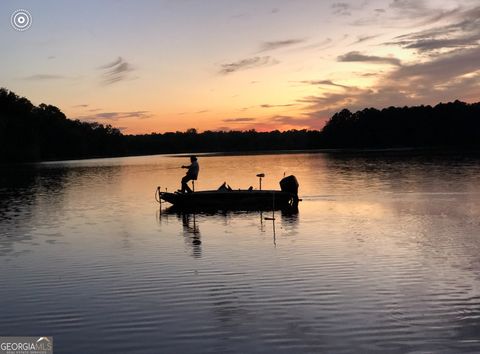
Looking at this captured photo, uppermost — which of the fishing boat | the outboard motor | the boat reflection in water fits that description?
the outboard motor

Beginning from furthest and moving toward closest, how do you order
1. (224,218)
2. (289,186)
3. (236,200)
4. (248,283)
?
(289,186) → (236,200) → (224,218) → (248,283)

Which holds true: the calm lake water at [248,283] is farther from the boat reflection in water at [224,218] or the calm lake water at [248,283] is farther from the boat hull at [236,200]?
the boat hull at [236,200]

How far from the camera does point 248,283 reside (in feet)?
42.4

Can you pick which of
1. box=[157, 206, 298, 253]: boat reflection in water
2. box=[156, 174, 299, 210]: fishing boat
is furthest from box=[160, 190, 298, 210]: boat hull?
box=[157, 206, 298, 253]: boat reflection in water

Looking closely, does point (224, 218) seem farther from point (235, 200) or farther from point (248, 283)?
point (248, 283)

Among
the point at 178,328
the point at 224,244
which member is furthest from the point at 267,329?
the point at 224,244

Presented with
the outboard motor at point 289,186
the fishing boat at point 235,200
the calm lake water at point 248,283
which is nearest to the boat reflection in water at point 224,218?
the calm lake water at point 248,283

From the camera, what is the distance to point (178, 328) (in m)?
9.75

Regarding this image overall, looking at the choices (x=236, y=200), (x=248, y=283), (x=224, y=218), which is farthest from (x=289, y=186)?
(x=248, y=283)

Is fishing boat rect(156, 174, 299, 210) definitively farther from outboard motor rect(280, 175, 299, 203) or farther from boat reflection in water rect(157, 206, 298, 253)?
boat reflection in water rect(157, 206, 298, 253)

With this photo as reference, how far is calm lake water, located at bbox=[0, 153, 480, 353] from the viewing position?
9.23 m

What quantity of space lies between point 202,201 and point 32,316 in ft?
67.3

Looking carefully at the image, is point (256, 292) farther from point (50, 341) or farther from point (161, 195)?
point (161, 195)

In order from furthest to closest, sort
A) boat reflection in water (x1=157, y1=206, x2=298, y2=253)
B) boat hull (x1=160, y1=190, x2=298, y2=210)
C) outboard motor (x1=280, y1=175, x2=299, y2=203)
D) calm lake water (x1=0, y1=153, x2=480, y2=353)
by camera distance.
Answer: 1. outboard motor (x1=280, y1=175, x2=299, y2=203)
2. boat hull (x1=160, y1=190, x2=298, y2=210)
3. boat reflection in water (x1=157, y1=206, x2=298, y2=253)
4. calm lake water (x1=0, y1=153, x2=480, y2=353)
